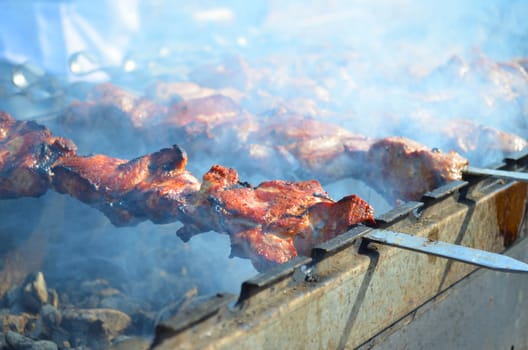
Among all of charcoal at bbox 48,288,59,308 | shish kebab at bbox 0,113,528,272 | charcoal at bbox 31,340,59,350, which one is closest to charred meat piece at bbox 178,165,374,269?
shish kebab at bbox 0,113,528,272

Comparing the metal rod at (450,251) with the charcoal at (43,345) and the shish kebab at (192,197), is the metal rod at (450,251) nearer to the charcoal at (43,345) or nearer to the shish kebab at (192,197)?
the shish kebab at (192,197)

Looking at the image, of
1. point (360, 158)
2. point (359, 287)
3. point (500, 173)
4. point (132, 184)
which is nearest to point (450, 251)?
point (359, 287)

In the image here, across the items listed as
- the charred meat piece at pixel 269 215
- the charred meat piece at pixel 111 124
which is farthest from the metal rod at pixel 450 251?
the charred meat piece at pixel 111 124

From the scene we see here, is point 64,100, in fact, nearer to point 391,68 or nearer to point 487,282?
point 391,68

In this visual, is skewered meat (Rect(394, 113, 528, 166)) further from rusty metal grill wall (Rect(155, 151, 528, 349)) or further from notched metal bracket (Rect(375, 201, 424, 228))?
notched metal bracket (Rect(375, 201, 424, 228))

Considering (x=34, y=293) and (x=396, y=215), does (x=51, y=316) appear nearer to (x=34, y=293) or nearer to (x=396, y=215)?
(x=34, y=293)

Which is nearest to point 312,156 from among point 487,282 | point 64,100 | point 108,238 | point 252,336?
point 487,282

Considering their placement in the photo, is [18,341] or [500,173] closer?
[500,173]
